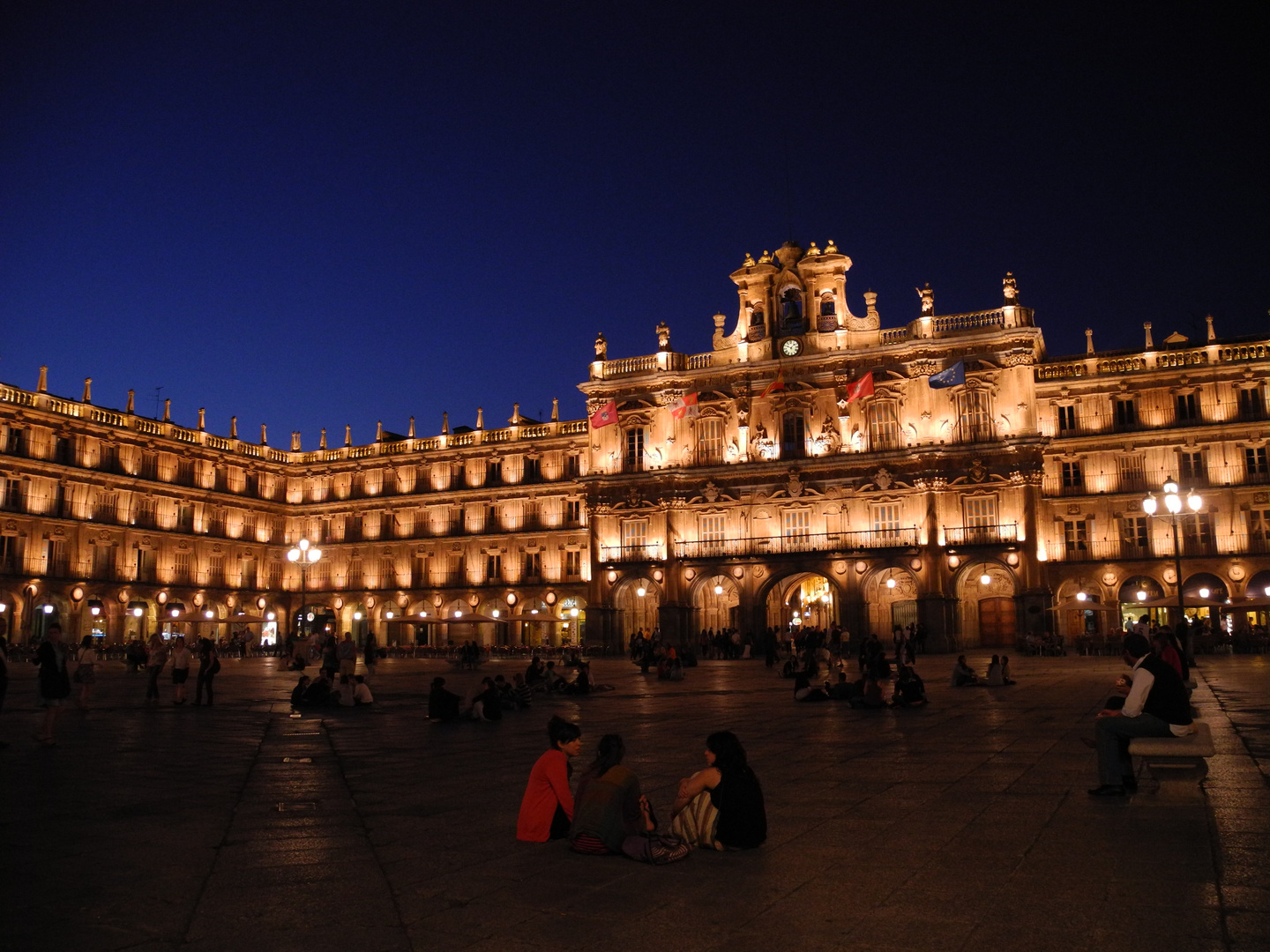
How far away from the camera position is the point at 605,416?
170 ft

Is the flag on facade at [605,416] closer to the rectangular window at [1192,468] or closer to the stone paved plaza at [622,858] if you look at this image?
the rectangular window at [1192,468]

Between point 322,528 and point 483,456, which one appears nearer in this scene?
point 483,456

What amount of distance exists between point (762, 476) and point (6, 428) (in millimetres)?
35815

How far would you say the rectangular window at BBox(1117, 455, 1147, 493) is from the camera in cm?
4669

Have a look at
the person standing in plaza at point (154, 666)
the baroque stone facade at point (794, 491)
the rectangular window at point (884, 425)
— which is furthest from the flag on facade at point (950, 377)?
the person standing in plaza at point (154, 666)

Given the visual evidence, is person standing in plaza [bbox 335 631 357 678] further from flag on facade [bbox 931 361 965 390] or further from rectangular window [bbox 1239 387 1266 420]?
rectangular window [bbox 1239 387 1266 420]

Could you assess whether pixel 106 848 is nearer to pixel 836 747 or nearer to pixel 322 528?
pixel 836 747

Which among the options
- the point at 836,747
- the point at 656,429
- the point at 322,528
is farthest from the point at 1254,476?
the point at 322,528

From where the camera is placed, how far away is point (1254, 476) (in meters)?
44.9

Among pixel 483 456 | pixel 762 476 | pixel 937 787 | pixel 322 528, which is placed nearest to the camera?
pixel 937 787

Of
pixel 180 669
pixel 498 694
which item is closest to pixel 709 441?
pixel 180 669

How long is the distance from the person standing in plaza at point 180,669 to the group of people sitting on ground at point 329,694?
2183mm

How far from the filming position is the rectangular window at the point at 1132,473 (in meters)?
46.7

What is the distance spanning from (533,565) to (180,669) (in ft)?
128
